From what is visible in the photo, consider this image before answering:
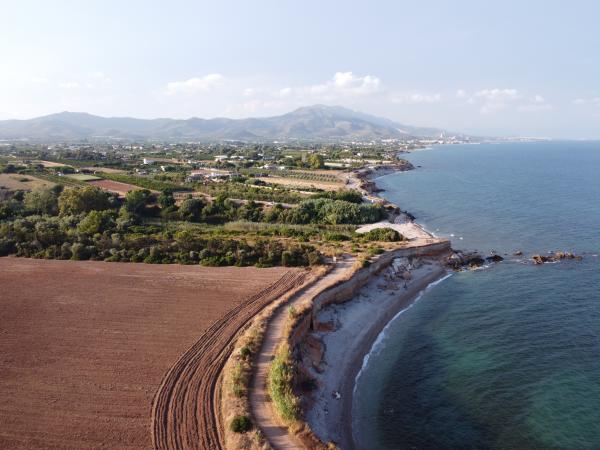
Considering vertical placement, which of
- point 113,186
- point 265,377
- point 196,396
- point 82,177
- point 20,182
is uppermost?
point 82,177

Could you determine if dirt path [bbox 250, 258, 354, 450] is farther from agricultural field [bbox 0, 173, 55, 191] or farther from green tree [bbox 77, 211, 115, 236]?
agricultural field [bbox 0, 173, 55, 191]

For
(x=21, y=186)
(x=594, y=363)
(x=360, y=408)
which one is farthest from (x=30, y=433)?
(x=21, y=186)

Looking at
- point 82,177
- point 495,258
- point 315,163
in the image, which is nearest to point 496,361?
point 495,258

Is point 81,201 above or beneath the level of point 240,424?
above

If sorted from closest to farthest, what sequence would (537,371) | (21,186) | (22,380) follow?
(22,380)
(537,371)
(21,186)

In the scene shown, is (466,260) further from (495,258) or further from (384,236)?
(384,236)

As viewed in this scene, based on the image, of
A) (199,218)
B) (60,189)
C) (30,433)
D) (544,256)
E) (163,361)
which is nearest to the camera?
(30,433)

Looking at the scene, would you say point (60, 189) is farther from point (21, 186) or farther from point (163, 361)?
point (163, 361)
